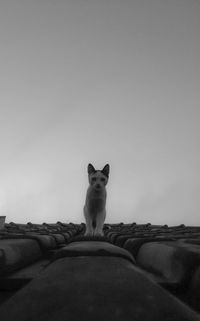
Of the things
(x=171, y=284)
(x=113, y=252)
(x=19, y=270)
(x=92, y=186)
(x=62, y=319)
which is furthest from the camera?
(x=92, y=186)

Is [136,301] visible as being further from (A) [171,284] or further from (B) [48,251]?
(B) [48,251]

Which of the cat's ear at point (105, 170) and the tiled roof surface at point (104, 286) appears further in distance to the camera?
the cat's ear at point (105, 170)

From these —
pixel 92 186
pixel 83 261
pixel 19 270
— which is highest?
pixel 92 186

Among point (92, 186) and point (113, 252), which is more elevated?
point (92, 186)

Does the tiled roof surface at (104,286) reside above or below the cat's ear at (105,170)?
below

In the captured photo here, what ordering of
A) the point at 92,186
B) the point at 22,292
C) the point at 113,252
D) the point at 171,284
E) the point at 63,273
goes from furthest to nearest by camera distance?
the point at 92,186 < the point at 113,252 < the point at 171,284 < the point at 63,273 < the point at 22,292

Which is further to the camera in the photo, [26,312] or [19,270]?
[19,270]

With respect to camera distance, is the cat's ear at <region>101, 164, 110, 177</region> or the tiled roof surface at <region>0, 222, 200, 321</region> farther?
the cat's ear at <region>101, 164, 110, 177</region>

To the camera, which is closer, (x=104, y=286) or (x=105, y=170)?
(x=104, y=286)

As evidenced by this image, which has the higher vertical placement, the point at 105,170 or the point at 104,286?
the point at 105,170

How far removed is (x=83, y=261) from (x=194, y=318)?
2.26 feet

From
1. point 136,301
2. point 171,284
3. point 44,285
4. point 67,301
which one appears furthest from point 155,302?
point 171,284

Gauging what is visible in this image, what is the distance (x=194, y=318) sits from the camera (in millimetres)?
662

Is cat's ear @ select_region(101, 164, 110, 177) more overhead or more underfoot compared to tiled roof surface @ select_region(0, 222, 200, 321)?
more overhead
